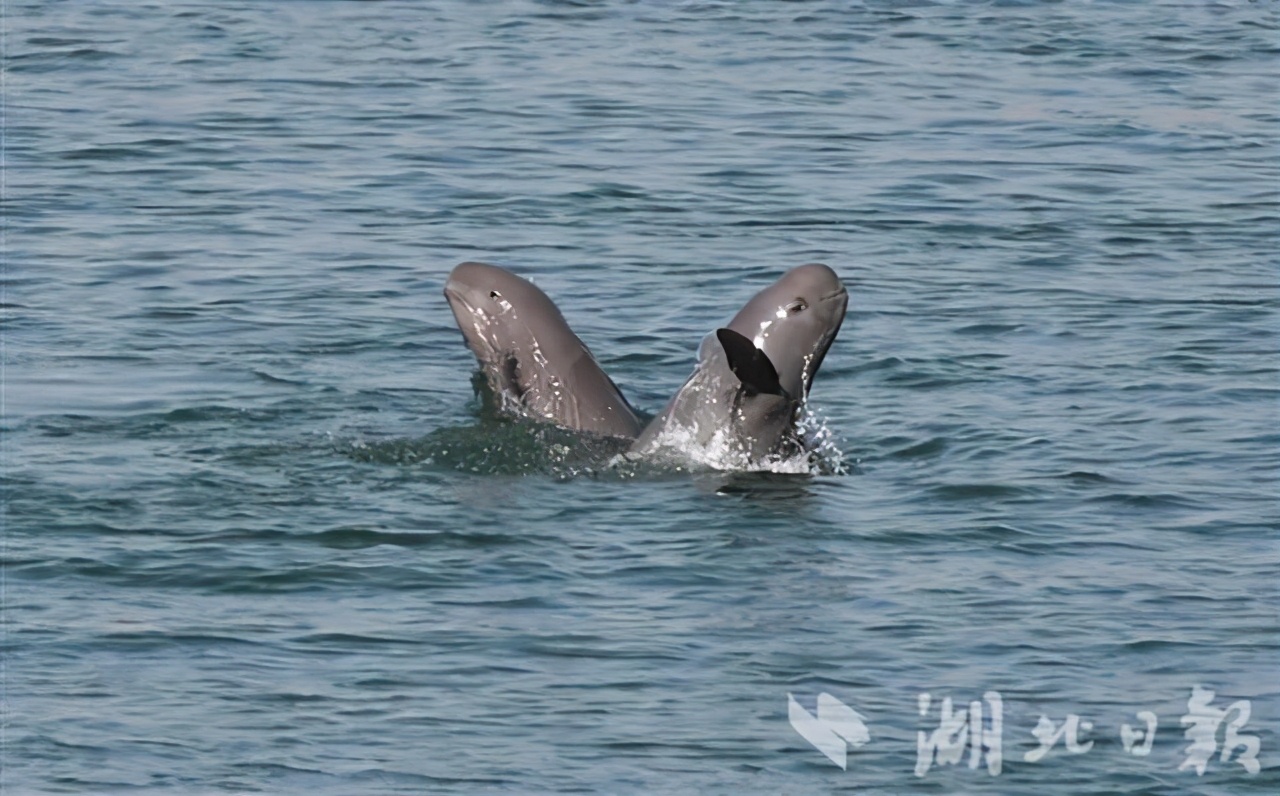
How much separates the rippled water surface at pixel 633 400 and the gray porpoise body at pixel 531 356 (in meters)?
0.32

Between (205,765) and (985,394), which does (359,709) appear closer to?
(205,765)

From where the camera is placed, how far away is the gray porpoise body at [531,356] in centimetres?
1430

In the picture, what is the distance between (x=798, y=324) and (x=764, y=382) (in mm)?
815

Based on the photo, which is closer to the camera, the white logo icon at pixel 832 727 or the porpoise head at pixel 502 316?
the white logo icon at pixel 832 727

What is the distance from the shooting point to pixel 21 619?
A: 10.8m

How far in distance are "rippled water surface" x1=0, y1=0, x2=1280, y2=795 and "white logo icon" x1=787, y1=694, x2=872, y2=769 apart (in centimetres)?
4

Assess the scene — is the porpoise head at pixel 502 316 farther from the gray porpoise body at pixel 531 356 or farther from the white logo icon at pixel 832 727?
the white logo icon at pixel 832 727

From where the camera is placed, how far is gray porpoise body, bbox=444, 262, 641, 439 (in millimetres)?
14305

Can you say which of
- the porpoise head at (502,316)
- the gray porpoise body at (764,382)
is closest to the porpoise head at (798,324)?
the gray porpoise body at (764,382)

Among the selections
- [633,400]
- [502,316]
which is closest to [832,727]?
[502,316]

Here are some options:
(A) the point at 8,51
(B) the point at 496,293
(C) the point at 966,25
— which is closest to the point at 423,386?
(B) the point at 496,293

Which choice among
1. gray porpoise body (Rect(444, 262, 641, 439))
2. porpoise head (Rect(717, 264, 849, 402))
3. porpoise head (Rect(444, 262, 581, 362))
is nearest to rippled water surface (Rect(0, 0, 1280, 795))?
gray porpoise body (Rect(444, 262, 641, 439))

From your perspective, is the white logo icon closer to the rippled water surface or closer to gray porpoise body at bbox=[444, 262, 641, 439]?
the rippled water surface

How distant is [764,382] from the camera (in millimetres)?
13148
